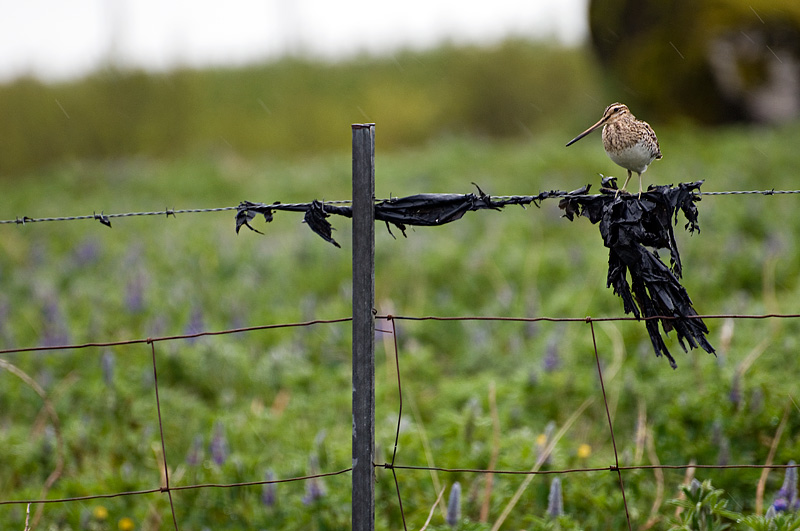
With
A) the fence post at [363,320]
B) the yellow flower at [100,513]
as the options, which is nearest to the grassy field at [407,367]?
the yellow flower at [100,513]

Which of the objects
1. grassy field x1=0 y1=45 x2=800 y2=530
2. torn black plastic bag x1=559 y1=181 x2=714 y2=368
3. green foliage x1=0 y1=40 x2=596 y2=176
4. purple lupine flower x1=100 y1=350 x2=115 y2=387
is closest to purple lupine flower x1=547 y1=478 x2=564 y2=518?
grassy field x1=0 y1=45 x2=800 y2=530

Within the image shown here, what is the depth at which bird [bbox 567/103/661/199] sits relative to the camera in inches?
80.0

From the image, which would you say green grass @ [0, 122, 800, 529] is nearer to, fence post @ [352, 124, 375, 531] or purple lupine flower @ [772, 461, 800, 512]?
purple lupine flower @ [772, 461, 800, 512]

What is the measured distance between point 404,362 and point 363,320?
2.62 meters

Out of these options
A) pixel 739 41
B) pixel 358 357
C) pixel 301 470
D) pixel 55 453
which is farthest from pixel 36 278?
pixel 739 41

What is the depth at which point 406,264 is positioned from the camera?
21.6 feet

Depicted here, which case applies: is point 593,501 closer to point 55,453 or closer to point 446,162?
point 55,453

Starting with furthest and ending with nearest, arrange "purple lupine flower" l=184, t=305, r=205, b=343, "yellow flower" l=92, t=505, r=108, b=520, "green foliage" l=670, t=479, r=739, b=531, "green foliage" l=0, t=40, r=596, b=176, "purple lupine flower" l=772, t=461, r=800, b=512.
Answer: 1. "green foliage" l=0, t=40, r=596, b=176
2. "purple lupine flower" l=184, t=305, r=205, b=343
3. "yellow flower" l=92, t=505, r=108, b=520
4. "purple lupine flower" l=772, t=461, r=800, b=512
5. "green foliage" l=670, t=479, r=739, b=531

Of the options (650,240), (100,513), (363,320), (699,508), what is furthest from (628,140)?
(100,513)

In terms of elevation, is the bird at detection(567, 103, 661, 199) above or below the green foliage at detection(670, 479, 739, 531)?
above

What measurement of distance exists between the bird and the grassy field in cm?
125

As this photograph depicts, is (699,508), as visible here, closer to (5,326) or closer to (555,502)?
(555,502)

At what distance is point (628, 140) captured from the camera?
2.04 metres

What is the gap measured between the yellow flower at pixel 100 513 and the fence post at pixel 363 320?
1.54 m
